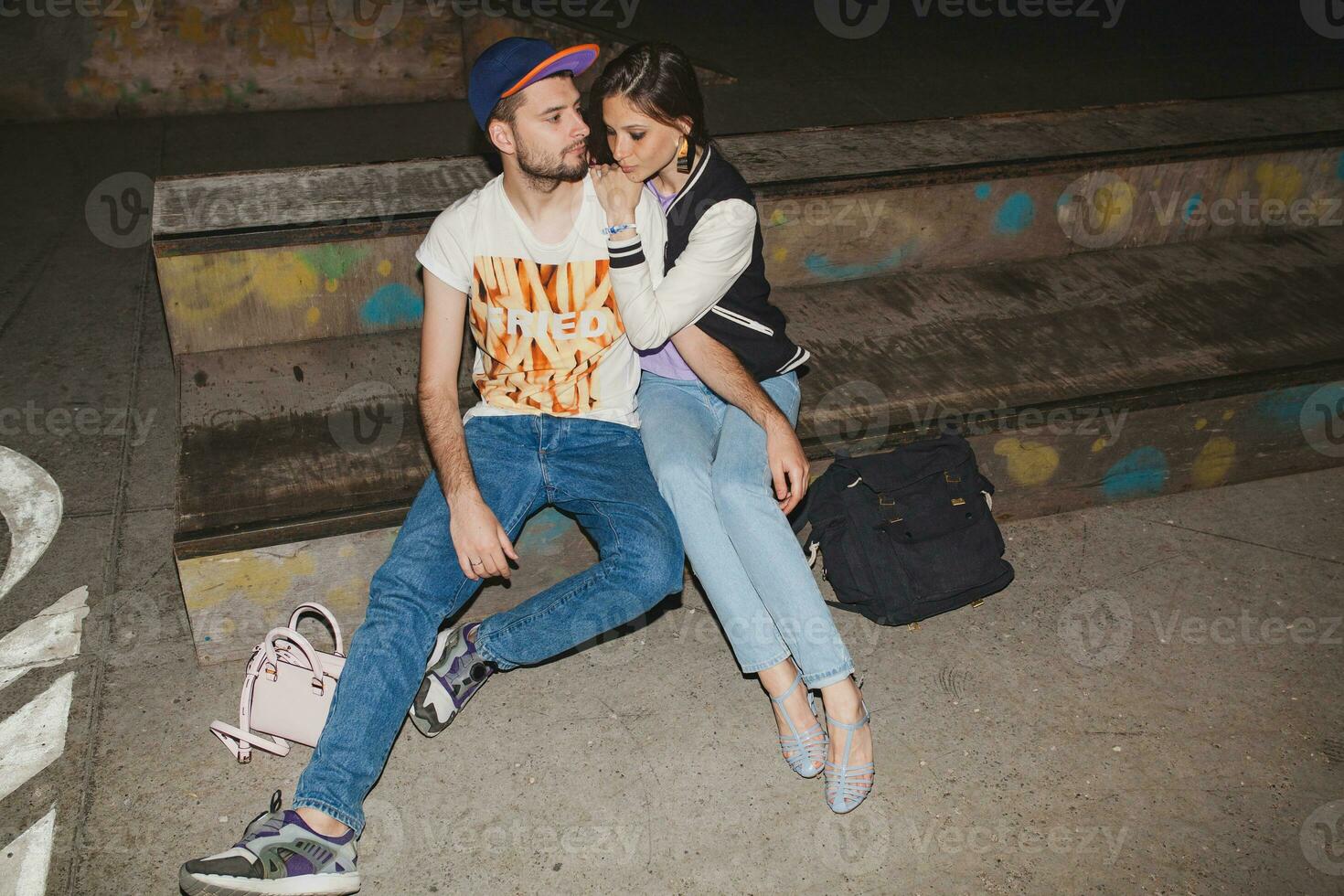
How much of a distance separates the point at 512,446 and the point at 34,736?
1.46 meters

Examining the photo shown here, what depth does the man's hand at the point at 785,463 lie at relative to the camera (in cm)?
278

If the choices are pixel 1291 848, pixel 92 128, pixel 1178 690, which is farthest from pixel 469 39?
pixel 1291 848

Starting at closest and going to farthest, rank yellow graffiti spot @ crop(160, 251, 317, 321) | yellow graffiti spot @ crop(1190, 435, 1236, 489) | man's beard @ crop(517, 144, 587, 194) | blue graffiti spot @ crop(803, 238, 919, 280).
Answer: man's beard @ crop(517, 144, 587, 194), yellow graffiti spot @ crop(160, 251, 317, 321), yellow graffiti spot @ crop(1190, 435, 1236, 489), blue graffiti spot @ crop(803, 238, 919, 280)

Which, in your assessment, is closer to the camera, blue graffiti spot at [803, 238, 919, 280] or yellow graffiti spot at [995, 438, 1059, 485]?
yellow graffiti spot at [995, 438, 1059, 485]

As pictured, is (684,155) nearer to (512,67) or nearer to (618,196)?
(618,196)

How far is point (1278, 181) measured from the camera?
4.64 meters

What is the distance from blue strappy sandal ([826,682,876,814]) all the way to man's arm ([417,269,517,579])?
0.95 meters

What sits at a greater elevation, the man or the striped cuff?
the striped cuff

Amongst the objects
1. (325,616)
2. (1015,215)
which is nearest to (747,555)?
(325,616)

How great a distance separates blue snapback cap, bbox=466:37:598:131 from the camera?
254cm

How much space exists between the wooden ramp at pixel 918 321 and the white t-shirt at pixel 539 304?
0.41 metres

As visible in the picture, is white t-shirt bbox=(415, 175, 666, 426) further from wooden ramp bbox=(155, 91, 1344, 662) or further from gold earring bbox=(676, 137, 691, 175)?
wooden ramp bbox=(155, 91, 1344, 662)

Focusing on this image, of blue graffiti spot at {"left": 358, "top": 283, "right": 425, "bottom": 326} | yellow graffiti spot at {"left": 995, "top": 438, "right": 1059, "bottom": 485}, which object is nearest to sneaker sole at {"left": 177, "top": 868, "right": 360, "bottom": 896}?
blue graffiti spot at {"left": 358, "top": 283, "right": 425, "bottom": 326}

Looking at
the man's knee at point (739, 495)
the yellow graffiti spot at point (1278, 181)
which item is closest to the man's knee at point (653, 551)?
the man's knee at point (739, 495)
